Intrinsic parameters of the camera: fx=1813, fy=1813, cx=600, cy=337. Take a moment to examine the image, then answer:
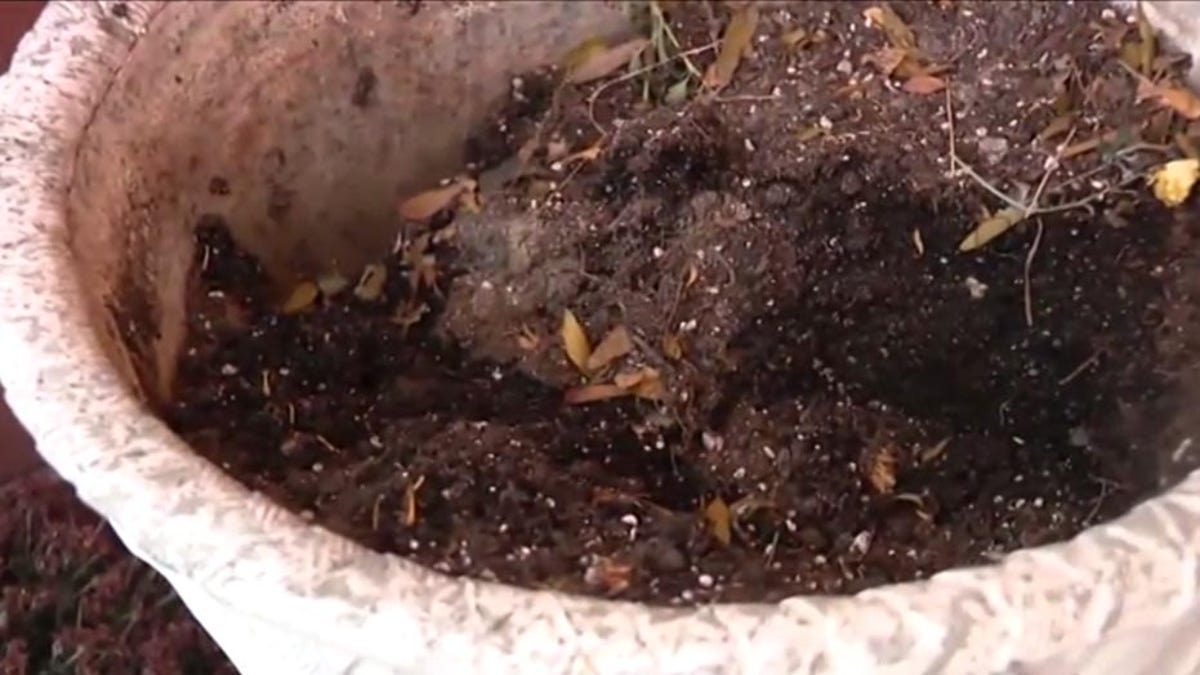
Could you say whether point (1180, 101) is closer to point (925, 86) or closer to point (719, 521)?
point (925, 86)

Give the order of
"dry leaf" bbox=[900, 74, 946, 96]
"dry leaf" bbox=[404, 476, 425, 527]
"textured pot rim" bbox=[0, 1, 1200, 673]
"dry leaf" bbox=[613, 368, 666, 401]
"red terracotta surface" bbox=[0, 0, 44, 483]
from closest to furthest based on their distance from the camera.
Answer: "textured pot rim" bbox=[0, 1, 1200, 673]
"dry leaf" bbox=[404, 476, 425, 527]
"dry leaf" bbox=[613, 368, 666, 401]
"dry leaf" bbox=[900, 74, 946, 96]
"red terracotta surface" bbox=[0, 0, 44, 483]

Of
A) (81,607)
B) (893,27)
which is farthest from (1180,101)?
(81,607)

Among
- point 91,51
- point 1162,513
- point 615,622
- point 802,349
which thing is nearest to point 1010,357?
point 802,349

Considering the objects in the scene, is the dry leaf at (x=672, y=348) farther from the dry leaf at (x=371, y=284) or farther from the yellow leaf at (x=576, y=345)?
the dry leaf at (x=371, y=284)

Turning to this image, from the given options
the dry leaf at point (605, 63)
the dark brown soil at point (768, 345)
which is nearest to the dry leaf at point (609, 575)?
the dark brown soil at point (768, 345)

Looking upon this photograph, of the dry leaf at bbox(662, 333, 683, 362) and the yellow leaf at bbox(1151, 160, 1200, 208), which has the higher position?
the yellow leaf at bbox(1151, 160, 1200, 208)

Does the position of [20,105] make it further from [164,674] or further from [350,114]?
[164,674]

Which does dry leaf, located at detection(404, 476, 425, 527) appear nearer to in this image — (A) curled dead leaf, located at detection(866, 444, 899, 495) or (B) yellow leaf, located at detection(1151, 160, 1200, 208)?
(A) curled dead leaf, located at detection(866, 444, 899, 495)

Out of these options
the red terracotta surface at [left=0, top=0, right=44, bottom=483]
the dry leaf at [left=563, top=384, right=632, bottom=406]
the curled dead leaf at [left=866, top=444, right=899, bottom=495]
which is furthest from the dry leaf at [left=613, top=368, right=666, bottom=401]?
the red terracotta surface at [left=0, top=0, right=44, bottom=483]
